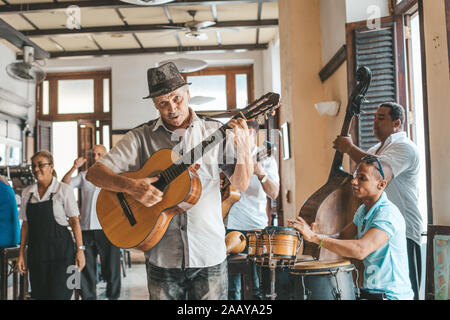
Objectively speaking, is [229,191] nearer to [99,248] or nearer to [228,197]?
[228,197]

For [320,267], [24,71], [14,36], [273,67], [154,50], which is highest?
[154,50]

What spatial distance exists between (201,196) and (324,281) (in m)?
0.81

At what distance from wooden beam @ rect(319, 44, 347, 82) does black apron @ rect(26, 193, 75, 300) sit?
106 inches

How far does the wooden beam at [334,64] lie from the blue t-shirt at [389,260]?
2.08 metres

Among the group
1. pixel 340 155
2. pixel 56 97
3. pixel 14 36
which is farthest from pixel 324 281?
pixel 56 97

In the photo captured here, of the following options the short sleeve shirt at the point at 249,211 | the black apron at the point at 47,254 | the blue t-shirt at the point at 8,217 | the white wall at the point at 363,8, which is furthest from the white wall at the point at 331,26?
the blue t-shirt at the point at 8,217

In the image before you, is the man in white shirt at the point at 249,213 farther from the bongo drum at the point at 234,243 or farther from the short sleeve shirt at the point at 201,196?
the short sleeve shirt at the point at 201,196

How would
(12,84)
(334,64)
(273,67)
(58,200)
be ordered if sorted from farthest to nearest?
1. (12,84)
2. (273,67)
3. (334,64)
4. (58,200)

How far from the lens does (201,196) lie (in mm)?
1793

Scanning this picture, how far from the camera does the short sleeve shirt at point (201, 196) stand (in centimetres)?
174

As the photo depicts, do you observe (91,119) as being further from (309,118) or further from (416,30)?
(416,30)

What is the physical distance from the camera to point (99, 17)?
7676mm

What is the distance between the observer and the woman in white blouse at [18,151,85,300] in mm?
3418
